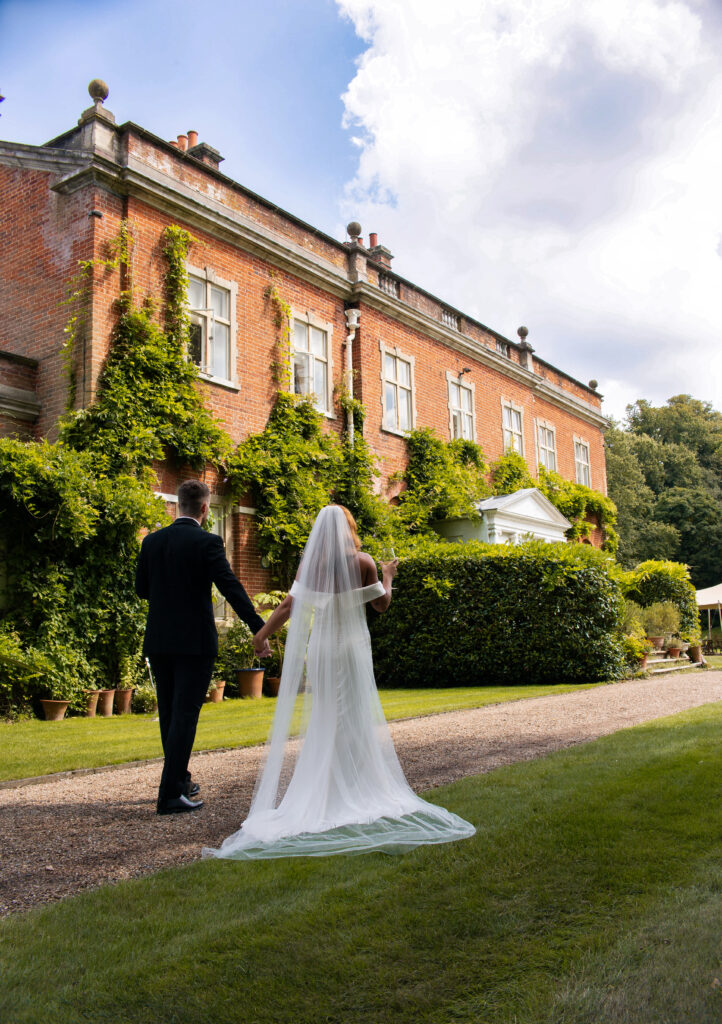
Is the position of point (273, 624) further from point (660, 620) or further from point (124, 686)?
point (660, 620)

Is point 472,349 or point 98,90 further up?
point 98,90

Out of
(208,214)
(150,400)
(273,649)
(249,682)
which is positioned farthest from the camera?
(208,214)

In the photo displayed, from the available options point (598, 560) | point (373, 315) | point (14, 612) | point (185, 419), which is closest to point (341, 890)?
point (14, 612)

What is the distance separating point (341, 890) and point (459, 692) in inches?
398

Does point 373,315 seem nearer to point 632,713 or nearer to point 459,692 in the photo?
point 459,692

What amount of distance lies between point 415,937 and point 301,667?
2.38 m

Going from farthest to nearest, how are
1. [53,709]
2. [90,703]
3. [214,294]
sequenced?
[214,294], [90,703], [53,709]

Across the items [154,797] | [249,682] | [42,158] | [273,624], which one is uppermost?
[42,158]

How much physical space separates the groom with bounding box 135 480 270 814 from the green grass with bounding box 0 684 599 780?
5.95 feet

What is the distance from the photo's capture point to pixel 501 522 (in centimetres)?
2016

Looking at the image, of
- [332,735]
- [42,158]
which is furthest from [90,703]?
[42,158]

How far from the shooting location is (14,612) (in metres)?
11.1

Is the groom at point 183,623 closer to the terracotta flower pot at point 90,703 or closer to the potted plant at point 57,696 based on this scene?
the potted plant at point 57,696

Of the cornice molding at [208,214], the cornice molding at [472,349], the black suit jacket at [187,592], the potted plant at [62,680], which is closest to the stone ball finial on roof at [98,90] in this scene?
the cornice molding at [208,214]
